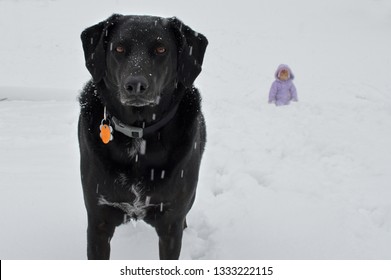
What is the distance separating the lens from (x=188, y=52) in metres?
2.58

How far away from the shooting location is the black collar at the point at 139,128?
98.5 inches

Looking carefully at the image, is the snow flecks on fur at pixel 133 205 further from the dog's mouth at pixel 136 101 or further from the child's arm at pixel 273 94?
the child's arm at pixel 273 94

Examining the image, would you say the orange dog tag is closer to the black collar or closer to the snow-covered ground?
the black collar

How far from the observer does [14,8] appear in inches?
789

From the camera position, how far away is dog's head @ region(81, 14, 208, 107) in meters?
2.29

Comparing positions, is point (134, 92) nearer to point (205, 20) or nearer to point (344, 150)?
point (344, 150)

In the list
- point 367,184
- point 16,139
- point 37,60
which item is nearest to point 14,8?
point 37,60

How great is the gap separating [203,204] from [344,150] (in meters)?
2.64

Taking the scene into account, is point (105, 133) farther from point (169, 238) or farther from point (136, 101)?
point (169, 238)

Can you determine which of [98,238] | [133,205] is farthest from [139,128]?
[98,238]

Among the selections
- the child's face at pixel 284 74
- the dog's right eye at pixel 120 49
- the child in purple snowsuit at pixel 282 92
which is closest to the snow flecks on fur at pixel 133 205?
the dog's right eye at pixel 120 49

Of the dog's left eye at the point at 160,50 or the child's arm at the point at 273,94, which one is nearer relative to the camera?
the dog's left eye at the point at 160,50

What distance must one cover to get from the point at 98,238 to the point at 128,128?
29.6 inches

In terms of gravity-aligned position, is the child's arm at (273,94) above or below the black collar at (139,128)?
above
